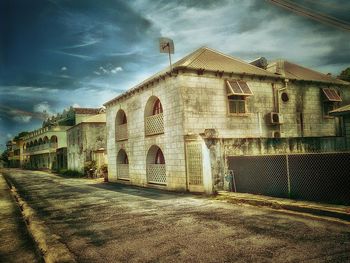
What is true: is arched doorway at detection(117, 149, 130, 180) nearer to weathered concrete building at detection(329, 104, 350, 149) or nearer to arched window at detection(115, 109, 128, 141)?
arched window at detection(115, 109, 128, 141)

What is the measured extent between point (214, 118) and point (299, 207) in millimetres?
6996

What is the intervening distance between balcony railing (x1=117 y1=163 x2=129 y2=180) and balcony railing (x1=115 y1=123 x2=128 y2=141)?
1875 mm

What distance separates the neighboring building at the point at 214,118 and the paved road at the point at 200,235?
11.6ft

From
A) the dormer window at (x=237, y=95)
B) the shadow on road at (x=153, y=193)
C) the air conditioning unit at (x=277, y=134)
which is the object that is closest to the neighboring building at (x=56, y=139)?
the shadow on road at (x=153, y=193)

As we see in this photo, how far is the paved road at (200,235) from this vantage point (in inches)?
179

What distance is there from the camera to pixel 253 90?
15.3m

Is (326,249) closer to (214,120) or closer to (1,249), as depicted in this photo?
(1,249)

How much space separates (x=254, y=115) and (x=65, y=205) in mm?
10264

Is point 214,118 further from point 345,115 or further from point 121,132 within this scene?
point 121,132

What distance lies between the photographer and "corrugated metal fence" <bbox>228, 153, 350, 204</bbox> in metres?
7.50

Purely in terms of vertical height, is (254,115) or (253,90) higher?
(253,90)

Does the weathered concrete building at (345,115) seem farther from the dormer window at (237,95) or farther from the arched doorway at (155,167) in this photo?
the arched doorway at (155,167)

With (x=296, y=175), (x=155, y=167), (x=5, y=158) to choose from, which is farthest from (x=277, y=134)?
(x=5, y=158)

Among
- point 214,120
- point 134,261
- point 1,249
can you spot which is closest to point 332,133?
point 214,120
